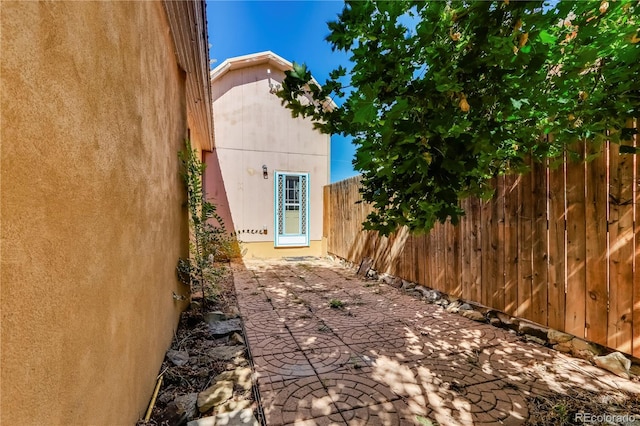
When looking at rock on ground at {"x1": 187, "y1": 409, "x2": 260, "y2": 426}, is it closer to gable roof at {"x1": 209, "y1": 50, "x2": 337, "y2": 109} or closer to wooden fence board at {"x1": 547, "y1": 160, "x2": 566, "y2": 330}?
wooden fence board at {"x1": 547, "y1": 160, "x2": 566, "y2": 330}

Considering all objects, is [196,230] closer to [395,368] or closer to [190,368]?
[190,368]

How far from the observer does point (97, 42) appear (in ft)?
4.16

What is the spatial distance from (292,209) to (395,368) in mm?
7158

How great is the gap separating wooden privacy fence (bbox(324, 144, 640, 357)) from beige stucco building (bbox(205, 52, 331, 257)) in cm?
547

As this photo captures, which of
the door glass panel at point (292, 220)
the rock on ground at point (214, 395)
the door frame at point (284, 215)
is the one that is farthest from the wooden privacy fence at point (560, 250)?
Result: the door glass panel at point (292, 220)

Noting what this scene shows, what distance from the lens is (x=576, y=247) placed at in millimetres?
2754

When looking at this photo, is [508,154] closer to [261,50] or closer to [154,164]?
[154,164]

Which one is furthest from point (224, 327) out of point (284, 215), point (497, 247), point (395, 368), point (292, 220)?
point (292, 220)

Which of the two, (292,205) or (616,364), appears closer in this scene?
(616,364)

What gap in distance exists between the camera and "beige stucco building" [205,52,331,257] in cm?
856

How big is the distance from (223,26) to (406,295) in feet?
22.5

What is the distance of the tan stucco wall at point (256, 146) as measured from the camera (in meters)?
8.59

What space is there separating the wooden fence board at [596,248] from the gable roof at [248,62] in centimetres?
763

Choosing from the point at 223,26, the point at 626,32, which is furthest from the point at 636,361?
the point at 223,26
